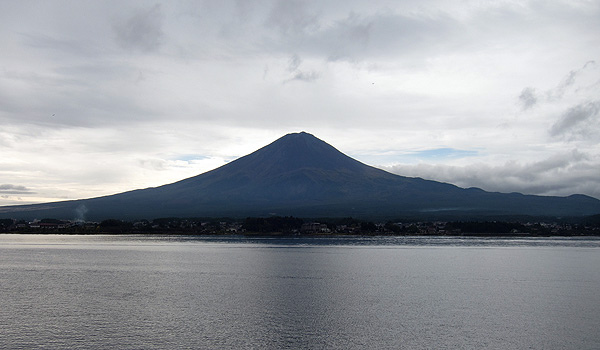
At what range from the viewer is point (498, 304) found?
3431 cm

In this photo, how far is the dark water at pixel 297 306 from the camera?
83.1 ft

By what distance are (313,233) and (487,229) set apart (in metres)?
44.1

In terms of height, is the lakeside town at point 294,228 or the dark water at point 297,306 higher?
the lakeside town at point 294,228

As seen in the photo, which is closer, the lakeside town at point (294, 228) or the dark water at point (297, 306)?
the dark water at point (297, 306)

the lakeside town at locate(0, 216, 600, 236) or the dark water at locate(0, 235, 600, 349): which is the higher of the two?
the lakeside town at locate(0, 216, 600, 236)

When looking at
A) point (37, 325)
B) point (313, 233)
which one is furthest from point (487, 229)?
point (37, 325)

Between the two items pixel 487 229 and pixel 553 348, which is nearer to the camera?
pixel 553 348

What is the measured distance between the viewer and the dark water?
998 inches

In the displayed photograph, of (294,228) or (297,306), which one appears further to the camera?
(294,228)

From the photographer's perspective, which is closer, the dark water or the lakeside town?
the dark water

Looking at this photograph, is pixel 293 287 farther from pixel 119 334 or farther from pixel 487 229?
pixel 487 229

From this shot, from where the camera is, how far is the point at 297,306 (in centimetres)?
3291

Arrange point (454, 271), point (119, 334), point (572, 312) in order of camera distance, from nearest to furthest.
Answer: point (119, 334)
point (572, 312)
point (454, 271)

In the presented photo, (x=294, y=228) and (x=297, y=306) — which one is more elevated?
(x=294, y=228)
